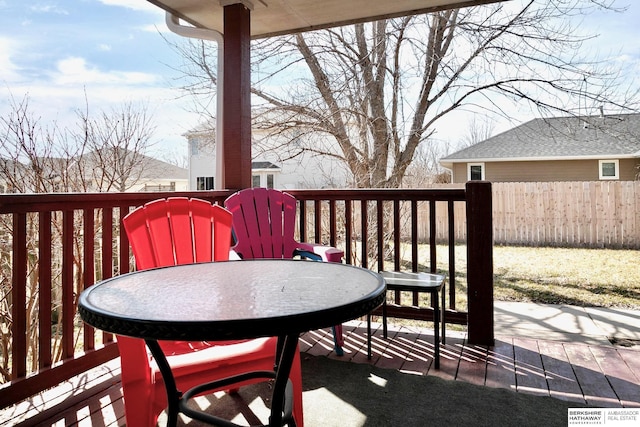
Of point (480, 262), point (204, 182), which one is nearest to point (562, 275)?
point (480, 262)

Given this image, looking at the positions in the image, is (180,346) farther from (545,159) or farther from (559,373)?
(545,159)

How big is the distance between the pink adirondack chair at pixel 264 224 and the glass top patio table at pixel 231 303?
4.55 feet

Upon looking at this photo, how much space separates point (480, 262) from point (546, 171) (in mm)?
10595

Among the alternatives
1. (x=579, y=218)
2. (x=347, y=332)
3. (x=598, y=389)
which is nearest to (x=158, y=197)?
(x=347, y=332)

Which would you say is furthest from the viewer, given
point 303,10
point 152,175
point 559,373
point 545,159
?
point 545,159

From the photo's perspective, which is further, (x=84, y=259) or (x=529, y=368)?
(x=529, y=368)

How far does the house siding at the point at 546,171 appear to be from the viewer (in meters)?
11.0

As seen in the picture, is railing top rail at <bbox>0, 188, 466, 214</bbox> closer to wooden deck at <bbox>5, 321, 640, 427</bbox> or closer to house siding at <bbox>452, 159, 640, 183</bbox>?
wooden deck at <bbox>5, 321, 640, 427</bbox>

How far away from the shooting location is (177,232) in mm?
2027

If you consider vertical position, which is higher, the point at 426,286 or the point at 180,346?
the point at 426,286

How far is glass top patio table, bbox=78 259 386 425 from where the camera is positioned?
934mm

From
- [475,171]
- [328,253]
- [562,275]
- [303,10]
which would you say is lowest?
[562,275]

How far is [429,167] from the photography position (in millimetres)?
8344

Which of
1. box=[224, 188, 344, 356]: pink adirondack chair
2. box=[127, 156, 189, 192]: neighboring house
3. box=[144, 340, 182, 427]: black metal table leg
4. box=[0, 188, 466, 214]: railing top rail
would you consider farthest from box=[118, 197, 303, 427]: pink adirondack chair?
box=[127, 156, 189, 192]: neighboring house
